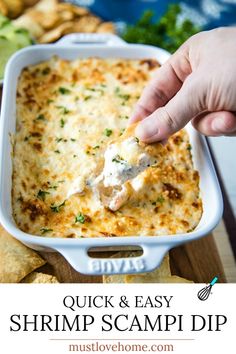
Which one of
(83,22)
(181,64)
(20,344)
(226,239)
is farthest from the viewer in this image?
(83,22)

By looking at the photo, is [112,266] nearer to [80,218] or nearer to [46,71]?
[80,218]

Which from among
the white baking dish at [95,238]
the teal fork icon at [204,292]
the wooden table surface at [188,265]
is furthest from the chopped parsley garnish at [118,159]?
the teal fork icon at [204,292]

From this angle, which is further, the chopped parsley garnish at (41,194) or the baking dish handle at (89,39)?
the baking dish handle at (89,39)

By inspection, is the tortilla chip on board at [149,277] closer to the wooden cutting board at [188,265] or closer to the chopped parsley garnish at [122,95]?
the wooden cutting board at [188,265]

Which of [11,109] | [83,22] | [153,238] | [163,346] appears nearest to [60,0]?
[83,22]

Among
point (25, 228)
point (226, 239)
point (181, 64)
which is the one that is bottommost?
point (226, 239)

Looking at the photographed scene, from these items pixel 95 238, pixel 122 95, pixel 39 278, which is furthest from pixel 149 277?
pixel 122 95

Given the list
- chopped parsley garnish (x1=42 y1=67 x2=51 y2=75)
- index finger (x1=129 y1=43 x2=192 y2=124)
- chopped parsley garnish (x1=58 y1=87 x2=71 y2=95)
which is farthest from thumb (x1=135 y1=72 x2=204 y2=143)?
chopped parsley garnish (x1=42 y1=67 x2=51 y2=75)

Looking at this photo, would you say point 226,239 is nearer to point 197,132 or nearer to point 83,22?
point 197,132
